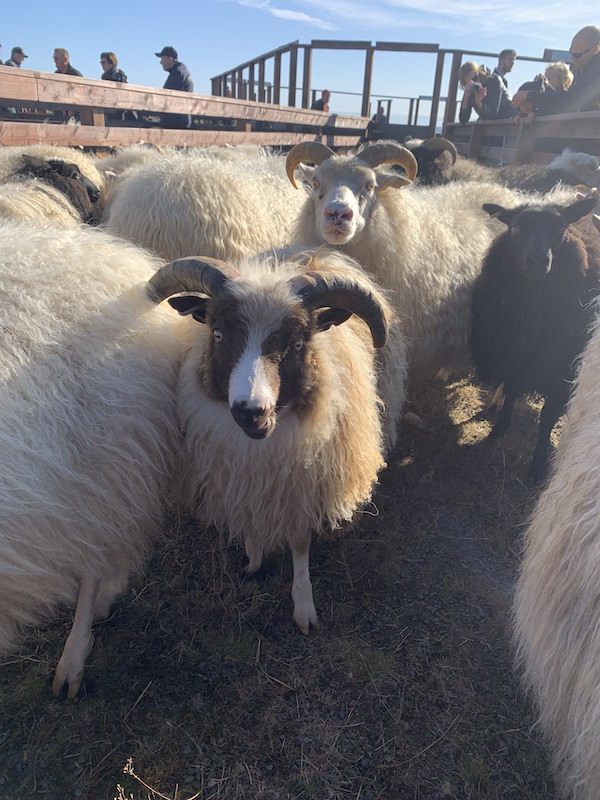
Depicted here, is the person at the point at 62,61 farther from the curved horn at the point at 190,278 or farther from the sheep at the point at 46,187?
the curved horn at the point at 190,278

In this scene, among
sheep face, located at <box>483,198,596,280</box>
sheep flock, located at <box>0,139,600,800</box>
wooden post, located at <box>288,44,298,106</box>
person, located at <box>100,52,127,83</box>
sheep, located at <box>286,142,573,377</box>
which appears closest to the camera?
sheep flock, located at <box>0,139,600,800</box>

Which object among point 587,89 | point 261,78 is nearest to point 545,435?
point 587,89

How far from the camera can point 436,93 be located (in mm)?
13086

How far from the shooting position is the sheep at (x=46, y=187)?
357 cm

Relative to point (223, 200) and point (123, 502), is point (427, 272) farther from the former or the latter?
point (123, 502)

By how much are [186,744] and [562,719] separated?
4.23 ft

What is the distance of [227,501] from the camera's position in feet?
7.41

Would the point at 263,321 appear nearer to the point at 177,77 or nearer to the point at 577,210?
the point at 577,210

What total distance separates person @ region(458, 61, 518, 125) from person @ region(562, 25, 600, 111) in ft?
9.43

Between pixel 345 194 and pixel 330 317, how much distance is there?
1.36 metres

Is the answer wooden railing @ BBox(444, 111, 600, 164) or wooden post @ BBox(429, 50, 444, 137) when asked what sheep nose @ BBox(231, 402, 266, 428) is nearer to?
wooden railing @ BBox(444, 111, 600, 164)

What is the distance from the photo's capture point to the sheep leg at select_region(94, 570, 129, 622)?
2.38m

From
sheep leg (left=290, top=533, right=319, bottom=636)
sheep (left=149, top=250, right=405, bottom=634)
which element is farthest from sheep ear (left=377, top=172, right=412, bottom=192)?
sheep leg (left=290, top=533, right=319, bottom=636)

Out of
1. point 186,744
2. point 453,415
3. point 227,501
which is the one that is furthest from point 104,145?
point 186,744
